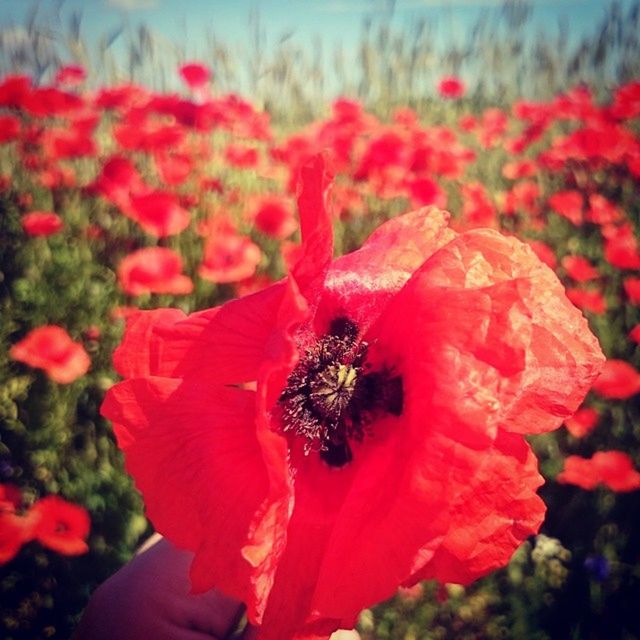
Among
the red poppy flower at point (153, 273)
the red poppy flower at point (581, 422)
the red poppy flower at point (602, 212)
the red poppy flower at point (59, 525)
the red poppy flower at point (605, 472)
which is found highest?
the red poppy flower at point (153, 273)

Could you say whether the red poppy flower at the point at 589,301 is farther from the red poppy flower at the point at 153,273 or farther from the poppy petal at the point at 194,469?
the poppy petal at the point at 194,469

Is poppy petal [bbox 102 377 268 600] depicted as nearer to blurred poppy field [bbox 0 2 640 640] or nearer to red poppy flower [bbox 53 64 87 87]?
blurred poppy field [bbox 0 2 640 640]

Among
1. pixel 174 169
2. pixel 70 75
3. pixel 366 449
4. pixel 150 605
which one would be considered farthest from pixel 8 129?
pixel 366 449

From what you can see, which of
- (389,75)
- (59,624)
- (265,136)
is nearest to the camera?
(59,624)

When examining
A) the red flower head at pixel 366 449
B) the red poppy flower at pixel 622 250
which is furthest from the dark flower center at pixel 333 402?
the red poppy flower at pixel 622 250

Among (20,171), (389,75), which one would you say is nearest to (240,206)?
(20,171)

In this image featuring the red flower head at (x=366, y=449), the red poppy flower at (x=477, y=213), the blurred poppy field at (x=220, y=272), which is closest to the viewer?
the red flower head at (x=366, y=449)

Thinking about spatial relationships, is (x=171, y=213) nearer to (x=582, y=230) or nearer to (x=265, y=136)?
(x=265, y=136)

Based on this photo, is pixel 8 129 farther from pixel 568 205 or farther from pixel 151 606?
pixel 568 205
